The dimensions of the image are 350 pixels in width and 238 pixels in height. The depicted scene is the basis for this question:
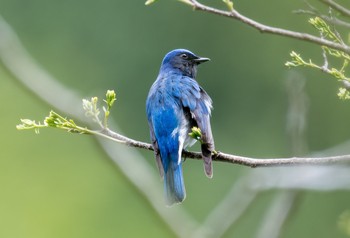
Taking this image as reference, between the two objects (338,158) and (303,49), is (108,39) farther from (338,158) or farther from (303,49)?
(338,158)

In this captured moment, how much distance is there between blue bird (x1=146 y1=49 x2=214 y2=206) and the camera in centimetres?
595

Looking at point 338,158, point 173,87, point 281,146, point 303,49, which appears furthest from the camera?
point 303,49

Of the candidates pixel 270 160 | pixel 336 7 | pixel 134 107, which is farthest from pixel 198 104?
pixel 134 107

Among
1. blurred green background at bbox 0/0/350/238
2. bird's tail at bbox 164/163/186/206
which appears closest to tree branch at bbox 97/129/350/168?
bird's tail at bbox 164/163/186/206

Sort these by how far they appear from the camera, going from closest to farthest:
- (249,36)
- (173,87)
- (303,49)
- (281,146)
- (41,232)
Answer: (173,87), (41,232), (281,146), (303,49), (249,36)

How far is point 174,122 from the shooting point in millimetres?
6129

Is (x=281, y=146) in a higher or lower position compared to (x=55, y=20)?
lower

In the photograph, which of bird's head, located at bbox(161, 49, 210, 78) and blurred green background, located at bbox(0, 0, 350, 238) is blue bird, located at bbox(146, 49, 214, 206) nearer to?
bird's head, located at bbox(161, 49, 210, 78)

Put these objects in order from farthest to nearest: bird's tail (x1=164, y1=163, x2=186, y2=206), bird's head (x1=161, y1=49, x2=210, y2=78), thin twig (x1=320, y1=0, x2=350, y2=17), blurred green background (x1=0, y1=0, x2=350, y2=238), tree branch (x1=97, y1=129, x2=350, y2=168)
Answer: blurred green background (x1=0, y1=0, x2=350, y2=238) < bird's head (x1=161, y1=49, x2=210, y2=78) < bird's tail (x1=164, y1=163, x2=186, y2=206) < tree branch (x1=97, y1=129, x2=350, y2=168) < thin twig (x1=320, y1=0, x2=350, y2=17)

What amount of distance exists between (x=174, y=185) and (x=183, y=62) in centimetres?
160

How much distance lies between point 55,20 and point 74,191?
5.70 m

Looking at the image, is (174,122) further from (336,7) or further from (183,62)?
(336,7)

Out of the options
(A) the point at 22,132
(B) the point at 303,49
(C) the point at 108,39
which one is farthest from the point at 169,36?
(A) the point at 22,132

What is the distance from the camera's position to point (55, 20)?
2161cm
